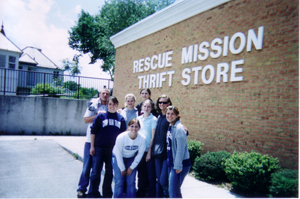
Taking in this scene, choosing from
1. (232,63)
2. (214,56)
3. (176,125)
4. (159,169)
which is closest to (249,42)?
(232,63)

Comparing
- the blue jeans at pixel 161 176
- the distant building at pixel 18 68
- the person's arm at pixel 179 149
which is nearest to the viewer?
the person's arm at pixel 179 149

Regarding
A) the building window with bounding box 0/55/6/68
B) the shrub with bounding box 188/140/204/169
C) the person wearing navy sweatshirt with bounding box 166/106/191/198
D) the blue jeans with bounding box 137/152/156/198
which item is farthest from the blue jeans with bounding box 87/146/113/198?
the building window with bounding box 0/55/6/68

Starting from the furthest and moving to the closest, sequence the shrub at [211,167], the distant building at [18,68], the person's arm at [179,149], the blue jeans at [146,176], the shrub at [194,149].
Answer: the distant building at [18,68] < the shrub at [194,149] < the shrub at [211,167] < the blue jeans at [146,176] < the person's arm at [179,149]

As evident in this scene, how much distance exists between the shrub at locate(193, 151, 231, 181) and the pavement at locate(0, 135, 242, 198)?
0.69 feet

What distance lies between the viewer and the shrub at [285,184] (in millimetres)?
3479

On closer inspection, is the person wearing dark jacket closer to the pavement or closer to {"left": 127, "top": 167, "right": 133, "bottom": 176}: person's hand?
{"left": 127, "top": 167, "right": 133, "bottom": 176}: person's hand

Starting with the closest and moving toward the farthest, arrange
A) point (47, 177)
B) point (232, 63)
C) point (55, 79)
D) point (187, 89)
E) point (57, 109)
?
point (47, 177)
point (232, 63)
point (187, 89)
point (57, 109)
point (55, 79)

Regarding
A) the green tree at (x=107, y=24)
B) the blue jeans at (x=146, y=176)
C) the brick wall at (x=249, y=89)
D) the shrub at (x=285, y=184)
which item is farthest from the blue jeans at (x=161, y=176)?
the green tree at (x=107, y=24)

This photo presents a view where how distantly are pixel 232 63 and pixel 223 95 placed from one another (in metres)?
0.86

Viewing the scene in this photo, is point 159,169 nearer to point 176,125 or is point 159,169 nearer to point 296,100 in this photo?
point 176,125

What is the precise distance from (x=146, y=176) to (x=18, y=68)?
2253cm

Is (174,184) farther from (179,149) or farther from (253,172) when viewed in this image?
(253,172)

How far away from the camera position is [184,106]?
7000 mm

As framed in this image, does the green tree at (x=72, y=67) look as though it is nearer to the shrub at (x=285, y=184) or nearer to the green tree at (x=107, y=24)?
the green tree at (x=107, y=24)
